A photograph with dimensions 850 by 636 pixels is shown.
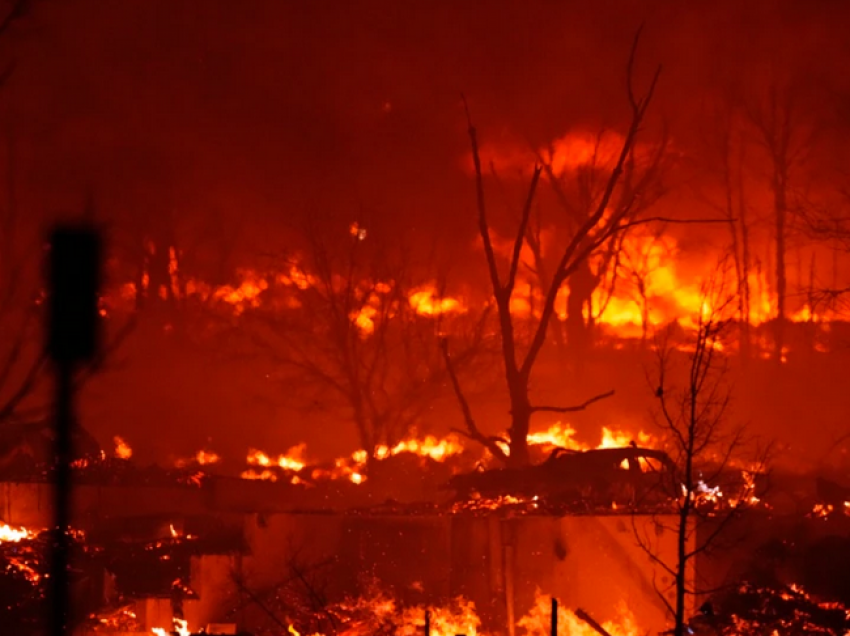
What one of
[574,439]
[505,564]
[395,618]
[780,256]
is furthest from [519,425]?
[780,256]

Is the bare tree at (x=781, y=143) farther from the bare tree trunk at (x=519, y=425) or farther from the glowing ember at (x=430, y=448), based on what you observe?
the bare tree trunk at (x=519, y=425)

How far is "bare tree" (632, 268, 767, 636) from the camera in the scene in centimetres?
789

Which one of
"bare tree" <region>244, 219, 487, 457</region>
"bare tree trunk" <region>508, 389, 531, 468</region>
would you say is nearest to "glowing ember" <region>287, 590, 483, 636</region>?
"bare tree trunk" <region>508, 389, 531, 468</region>

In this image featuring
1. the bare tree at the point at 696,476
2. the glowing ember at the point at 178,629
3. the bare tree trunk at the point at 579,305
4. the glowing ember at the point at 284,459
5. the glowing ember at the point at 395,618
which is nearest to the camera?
the bare tree at the point at 696,476

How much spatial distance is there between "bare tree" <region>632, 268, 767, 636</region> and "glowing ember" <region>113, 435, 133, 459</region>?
11.6 meters

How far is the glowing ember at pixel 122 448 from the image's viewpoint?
2227 centimetres

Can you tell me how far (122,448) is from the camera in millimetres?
22562

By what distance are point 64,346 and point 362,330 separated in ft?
53.7

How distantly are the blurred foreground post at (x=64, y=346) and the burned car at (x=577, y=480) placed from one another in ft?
18.7

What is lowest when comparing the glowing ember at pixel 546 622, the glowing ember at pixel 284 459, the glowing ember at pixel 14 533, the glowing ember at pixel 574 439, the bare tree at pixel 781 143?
the glowing ember at pixel 546 622

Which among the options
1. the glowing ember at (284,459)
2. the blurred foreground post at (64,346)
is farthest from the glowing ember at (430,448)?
the blurred foreground post at (64,346)

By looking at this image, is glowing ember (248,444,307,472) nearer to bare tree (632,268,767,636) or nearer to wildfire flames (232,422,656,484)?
wildfire flames (232,422,656,484)

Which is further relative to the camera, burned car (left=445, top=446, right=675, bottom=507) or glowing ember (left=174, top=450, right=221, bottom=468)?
glowing ember (left=174, top=450, right=221, bottom=468)

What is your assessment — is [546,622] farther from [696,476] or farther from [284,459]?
[284,459]
